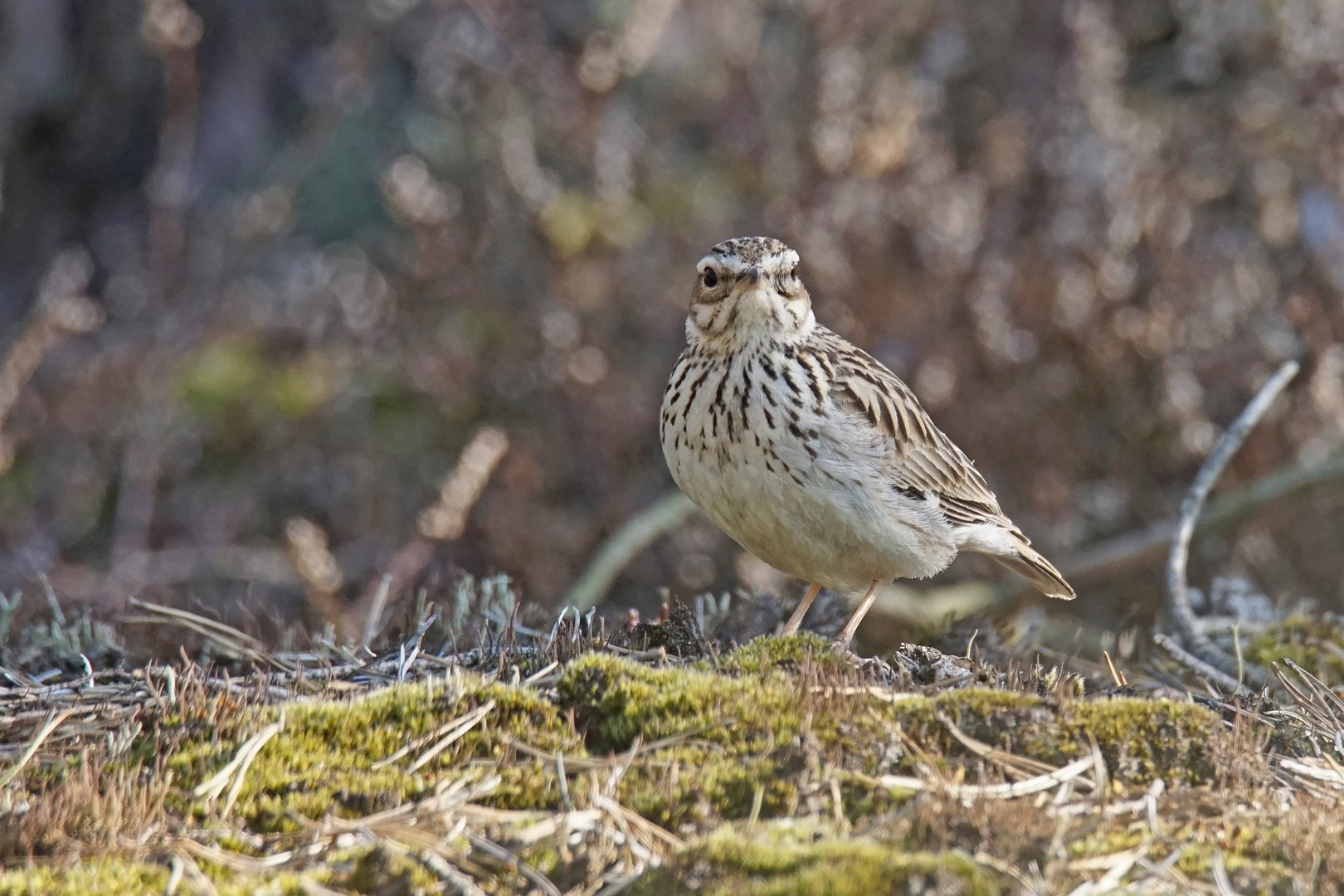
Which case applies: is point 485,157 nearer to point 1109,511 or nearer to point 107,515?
point 107,515

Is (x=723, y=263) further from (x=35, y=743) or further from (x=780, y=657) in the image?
(x=35, y=743)

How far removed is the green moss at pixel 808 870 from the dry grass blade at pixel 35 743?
1.49 meters

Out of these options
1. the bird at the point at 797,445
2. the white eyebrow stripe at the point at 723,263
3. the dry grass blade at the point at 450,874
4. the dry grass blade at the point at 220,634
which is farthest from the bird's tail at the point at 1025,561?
the dry grass blade at the point at 450,874

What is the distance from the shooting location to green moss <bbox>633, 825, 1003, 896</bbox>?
8.32 feet

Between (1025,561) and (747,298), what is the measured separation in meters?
1.84

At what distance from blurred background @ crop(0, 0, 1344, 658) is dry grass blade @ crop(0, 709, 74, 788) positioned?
14.1 feet

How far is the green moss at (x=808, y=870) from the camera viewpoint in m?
2.54

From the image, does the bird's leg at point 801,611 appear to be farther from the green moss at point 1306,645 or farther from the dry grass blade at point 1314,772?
the dry grass blade at point 1314,772

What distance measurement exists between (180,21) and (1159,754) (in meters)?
8.15

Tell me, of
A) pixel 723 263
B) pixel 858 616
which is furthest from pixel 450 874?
pixel 723 263

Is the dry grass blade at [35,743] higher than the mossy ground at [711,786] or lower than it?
lower

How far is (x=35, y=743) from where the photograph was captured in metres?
3.32

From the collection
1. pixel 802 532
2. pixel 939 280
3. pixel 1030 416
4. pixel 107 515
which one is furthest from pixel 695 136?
pixel 802 532

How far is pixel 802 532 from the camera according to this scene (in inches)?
192
